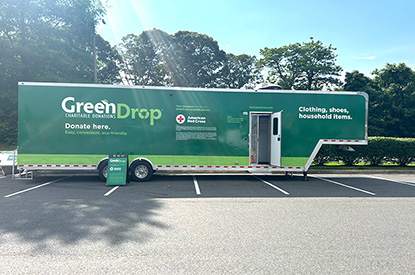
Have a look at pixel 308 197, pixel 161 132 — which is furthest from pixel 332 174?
pixel 161 132

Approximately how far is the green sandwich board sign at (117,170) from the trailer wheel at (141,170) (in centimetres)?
48

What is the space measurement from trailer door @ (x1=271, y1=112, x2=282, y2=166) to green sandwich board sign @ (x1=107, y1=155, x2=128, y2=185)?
17.4ft

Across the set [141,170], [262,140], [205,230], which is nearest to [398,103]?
[262,140]

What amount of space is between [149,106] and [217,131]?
2.55 metres

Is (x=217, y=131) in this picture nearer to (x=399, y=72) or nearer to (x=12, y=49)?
(x=12, y=49)

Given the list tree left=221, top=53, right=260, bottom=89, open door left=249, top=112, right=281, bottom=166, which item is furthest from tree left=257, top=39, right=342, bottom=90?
open door left=249, top=112, right=281, bottom=166

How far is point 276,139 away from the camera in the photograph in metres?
10.0

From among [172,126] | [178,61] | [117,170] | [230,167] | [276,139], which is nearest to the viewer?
[117,170]

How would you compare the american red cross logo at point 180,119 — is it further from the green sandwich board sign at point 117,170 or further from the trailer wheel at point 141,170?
the green sandwich board sign at point 117,170

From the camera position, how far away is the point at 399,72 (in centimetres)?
3388

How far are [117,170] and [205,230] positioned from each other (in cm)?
505

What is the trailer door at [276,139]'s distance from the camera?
9695 mm

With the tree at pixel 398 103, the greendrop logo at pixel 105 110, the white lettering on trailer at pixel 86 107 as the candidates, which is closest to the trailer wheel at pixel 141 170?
the greendrop logo at pixel 105 110

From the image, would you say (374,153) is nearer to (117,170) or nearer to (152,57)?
(117,170)
